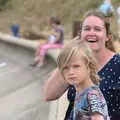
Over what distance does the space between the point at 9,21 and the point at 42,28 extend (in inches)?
203

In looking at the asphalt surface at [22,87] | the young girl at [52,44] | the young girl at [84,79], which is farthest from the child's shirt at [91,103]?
the young girl at [52,44]

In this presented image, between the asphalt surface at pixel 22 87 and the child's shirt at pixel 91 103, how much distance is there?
4681 millimetres

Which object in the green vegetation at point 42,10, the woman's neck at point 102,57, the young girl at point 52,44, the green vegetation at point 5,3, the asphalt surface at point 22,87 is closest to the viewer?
the woman's neck at point 102,57

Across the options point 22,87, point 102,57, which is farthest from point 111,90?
point 22,87

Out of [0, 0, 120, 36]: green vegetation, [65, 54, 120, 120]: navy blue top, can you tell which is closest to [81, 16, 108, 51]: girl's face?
[65, 54, 120, 120]: navy blue top

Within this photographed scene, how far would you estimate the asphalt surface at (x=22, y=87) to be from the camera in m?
9.27

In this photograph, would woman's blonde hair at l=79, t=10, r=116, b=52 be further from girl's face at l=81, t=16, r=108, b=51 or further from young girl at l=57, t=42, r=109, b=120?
young girl at l=57, t=42, r=109, b=120

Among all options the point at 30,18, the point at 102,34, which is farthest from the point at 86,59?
the point at 30,18

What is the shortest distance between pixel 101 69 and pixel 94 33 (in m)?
0.25

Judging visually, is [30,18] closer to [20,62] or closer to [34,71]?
[20,62]

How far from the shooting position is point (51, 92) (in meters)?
4.31

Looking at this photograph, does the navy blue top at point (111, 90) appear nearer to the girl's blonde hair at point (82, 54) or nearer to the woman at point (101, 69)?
the woman at point (101, 69)

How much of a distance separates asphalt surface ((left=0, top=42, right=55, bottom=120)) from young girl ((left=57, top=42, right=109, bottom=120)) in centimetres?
467

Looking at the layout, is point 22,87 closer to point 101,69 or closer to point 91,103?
point 101,69
